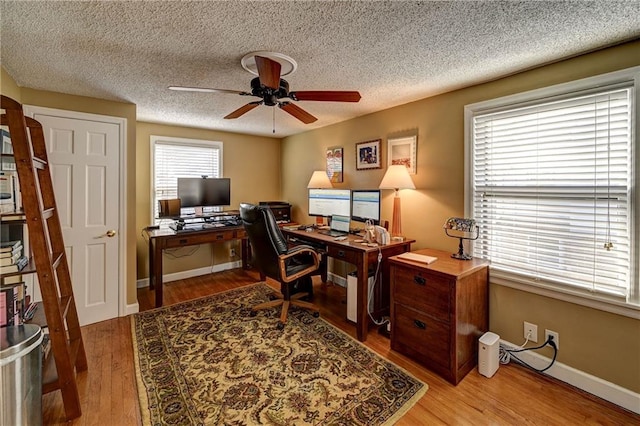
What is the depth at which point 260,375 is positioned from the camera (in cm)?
197

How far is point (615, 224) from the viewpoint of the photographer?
178 cm

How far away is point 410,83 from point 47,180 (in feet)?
9.38

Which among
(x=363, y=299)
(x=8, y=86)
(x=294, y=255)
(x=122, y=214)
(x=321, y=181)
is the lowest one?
(x=363, y=299)

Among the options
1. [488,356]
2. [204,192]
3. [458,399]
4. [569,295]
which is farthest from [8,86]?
[569,295]

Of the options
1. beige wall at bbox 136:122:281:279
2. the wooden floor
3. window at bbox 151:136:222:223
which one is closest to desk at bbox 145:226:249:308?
beige wall at bbox 136:122:281:279

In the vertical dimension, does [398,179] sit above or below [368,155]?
below

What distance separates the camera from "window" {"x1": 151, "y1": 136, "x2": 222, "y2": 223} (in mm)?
3875

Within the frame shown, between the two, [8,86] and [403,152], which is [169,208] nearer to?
[8,86]

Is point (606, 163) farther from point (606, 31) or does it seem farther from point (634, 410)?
point (634, 410)

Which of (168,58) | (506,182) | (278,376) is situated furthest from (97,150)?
(506,182)

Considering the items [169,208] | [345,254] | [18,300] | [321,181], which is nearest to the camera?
[18,300]

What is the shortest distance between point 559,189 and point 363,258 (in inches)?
60.1

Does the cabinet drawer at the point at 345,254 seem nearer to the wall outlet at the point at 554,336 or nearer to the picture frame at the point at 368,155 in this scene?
the picture frame at the point at 368,155

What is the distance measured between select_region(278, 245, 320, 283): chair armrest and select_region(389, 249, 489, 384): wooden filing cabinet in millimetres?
855
